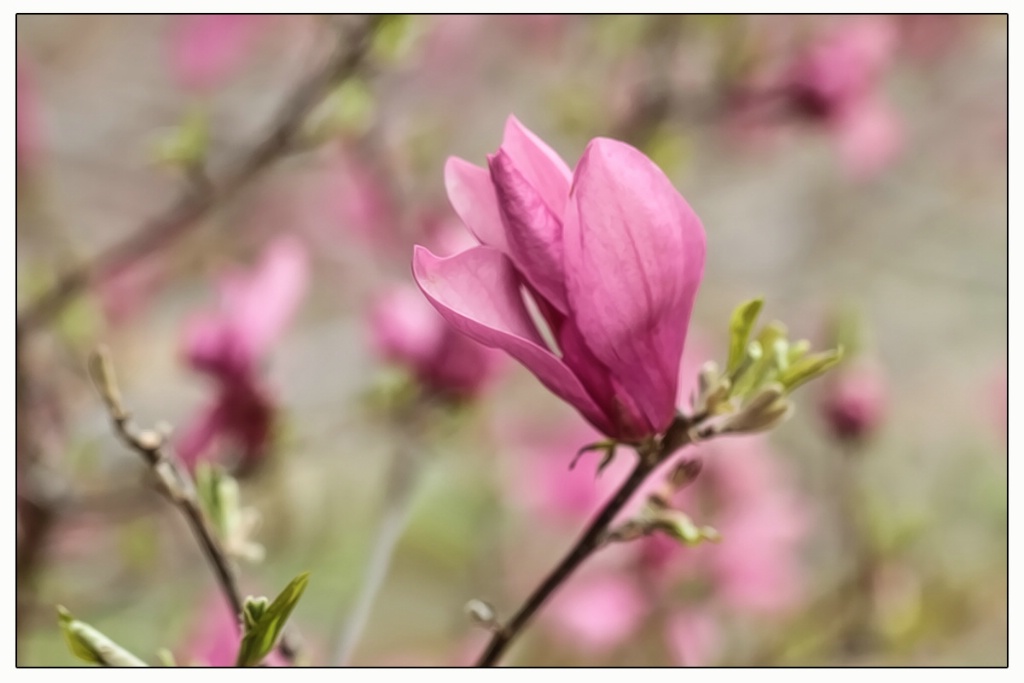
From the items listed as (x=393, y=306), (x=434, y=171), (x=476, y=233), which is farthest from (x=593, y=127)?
(x=476, y=233)

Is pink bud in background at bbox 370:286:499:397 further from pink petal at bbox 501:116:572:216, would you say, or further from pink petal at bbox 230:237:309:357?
pink petal at bbox 501:116:572:216

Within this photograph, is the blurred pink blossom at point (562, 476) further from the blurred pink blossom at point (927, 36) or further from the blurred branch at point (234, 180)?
the blurred pink blossom at point (927, 36)

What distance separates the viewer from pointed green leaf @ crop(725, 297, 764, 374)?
359 mm

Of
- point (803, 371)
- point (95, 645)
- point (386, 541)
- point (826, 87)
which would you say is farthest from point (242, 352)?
point (826, 87)

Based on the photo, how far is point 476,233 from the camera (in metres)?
0.35

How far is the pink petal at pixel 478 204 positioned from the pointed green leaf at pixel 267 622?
146 millimetres

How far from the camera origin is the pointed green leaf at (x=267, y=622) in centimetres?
34

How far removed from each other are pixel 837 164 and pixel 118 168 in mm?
1056

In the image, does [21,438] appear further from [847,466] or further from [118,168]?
[847,466]

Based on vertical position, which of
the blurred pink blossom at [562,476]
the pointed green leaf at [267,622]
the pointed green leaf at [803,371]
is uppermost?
the pointed green leaf at [803,371]

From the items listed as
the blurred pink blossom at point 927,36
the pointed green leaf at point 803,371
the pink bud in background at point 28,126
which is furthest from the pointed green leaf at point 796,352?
the blurred pink blossom at point 927,36

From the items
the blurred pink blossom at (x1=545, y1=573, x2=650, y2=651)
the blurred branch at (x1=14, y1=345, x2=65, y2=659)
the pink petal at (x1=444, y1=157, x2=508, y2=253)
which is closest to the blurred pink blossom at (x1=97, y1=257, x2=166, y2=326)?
the blurred branch at (x1=14, y1=345, x2=65, y2=659)

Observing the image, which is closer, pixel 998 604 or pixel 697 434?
pixel 697 434

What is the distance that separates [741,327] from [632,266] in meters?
0.07
